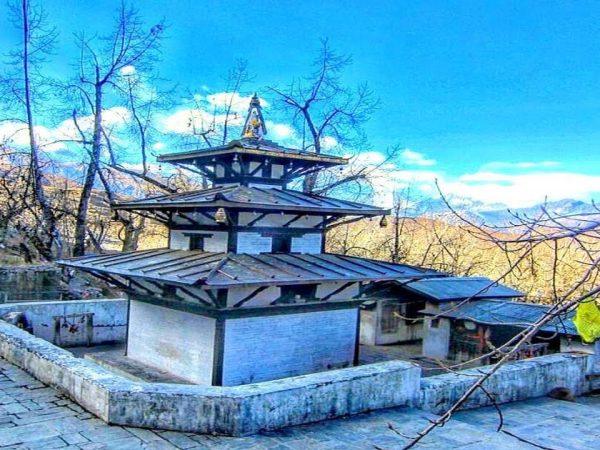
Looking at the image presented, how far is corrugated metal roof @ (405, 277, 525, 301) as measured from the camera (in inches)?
575

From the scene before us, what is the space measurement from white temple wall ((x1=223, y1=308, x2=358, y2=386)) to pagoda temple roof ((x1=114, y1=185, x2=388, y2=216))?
2.11 m

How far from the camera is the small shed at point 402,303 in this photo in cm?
1481

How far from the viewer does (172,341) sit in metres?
11.0

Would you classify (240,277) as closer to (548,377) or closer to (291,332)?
(291,332)

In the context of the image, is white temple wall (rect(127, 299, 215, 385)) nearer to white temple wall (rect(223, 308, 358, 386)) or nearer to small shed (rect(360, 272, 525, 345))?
white temple wall (rect(223, 308, 358, 386))

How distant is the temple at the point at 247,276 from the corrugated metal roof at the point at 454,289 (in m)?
2.41

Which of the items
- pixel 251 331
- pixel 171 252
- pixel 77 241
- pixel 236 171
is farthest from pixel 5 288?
pixel 251 331

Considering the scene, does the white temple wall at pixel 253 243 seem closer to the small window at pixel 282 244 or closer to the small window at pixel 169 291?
the small window at pixel 282 244

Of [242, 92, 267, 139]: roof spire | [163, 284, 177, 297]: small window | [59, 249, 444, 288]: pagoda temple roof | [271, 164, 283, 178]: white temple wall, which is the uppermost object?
[242, 92, 267, 139]: roof spire

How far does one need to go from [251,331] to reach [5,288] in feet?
33.2

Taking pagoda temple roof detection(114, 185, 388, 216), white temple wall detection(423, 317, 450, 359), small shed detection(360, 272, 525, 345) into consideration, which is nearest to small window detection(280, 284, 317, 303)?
pagoda temple roof detection(114, 185, 388, 216)

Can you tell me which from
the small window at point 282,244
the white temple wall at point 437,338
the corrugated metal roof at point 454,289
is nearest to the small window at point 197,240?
the small window at point 282,244

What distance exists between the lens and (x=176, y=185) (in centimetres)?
2400

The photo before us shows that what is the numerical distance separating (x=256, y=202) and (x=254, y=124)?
3.30 meters
